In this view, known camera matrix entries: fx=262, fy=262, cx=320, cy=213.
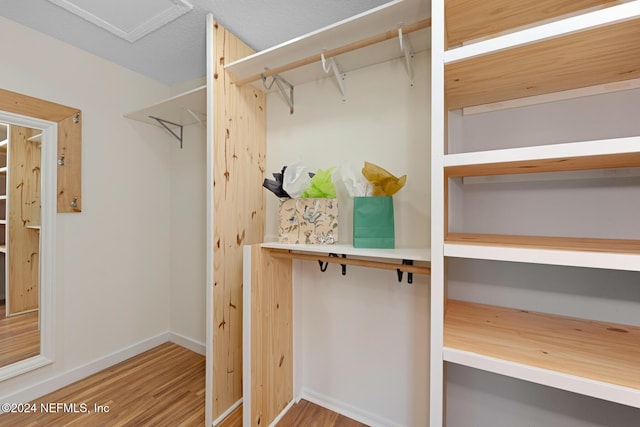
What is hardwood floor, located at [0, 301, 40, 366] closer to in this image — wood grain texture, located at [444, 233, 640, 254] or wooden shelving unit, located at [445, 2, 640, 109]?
wood grain texture, located at [444, 233, 640, 254]

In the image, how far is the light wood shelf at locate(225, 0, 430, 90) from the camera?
107cm

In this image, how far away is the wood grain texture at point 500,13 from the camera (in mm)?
863

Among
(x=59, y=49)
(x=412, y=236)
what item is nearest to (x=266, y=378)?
(x=412, y=236)

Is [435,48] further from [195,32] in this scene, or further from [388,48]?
[195,32]

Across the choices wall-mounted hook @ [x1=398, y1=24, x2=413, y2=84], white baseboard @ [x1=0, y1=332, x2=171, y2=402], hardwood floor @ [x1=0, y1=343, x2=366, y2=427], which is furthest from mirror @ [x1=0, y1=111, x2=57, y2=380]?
wall-mounted hook @ [x1=398, y1=24, x2=413, y2=84]

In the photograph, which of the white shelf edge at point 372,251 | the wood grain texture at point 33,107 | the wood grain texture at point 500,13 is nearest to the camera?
the wood grain texture at point 500,13

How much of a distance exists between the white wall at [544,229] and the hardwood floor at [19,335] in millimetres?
2443

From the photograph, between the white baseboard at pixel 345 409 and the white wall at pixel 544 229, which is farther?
the white baseboard at pixel 345 409

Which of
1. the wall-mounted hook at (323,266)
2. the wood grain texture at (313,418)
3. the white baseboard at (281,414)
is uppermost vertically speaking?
the wall-mounted hook at (323,266)

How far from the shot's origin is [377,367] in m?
1.41

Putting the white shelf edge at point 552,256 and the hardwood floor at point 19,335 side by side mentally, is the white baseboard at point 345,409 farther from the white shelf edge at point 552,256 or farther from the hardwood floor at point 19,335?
the hardwood floor at point 19,335

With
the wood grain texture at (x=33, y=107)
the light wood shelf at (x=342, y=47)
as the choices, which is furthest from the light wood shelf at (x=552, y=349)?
the wood grain texture at (x=33, y=107)

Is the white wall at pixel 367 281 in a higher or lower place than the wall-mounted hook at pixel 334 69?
lower

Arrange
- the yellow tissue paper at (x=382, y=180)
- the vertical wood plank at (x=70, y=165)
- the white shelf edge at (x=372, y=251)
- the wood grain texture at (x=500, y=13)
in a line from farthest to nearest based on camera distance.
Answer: the vertical wood plank at (x=70, y=165)
the yellow tissue paper at (x=382, y=180)
the white shelf edge at (x=372, y=251)
the wood grain texture at (x=500, y=13)
